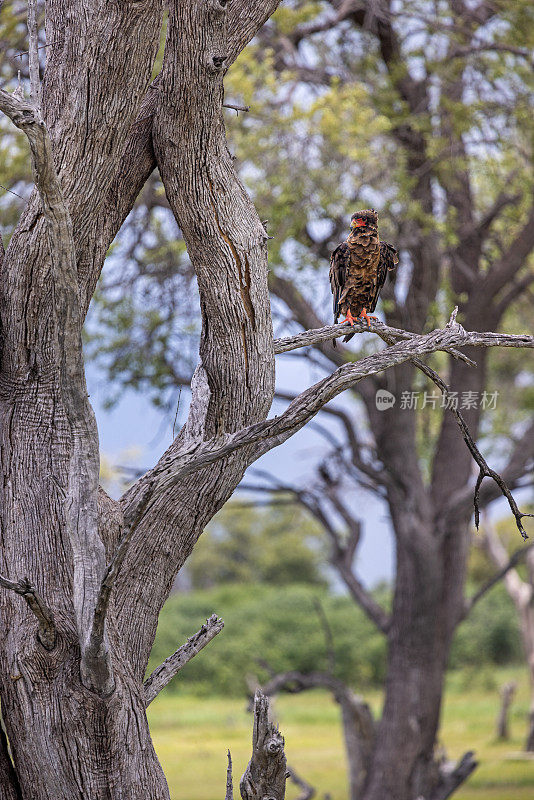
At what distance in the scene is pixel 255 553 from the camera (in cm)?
2911

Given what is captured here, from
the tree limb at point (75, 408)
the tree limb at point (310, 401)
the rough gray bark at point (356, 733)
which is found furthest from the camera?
the rough gray bark at point (356, 733)

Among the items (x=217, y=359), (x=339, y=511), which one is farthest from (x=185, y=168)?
(x=339, y=511)

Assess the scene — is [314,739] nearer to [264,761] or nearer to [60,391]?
[264,761]

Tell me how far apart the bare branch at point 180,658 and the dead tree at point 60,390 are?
106mm

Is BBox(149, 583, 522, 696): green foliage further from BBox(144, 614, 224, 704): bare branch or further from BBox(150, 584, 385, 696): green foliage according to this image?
BBox(144, 614, 224, 704): bare branch

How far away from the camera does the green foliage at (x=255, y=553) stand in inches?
1086

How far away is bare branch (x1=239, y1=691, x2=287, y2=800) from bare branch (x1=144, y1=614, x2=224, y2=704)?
1.49ft

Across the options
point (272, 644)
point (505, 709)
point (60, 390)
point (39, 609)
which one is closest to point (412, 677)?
point (505, 709)

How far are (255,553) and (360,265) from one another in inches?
994

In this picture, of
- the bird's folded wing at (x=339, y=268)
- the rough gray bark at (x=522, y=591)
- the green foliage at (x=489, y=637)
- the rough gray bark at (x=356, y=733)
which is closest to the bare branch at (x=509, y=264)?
the rough gray bark at (x=356, y=733)

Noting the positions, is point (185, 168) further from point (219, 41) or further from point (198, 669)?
point (198, 669)

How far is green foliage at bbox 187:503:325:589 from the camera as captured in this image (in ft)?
90.5

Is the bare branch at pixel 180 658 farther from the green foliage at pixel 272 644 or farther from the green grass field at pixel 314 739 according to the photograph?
the green foliage at pixel 272 644

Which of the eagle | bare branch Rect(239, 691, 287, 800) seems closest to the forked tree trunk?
bare branch Rect(239, 691, 287, 800)
